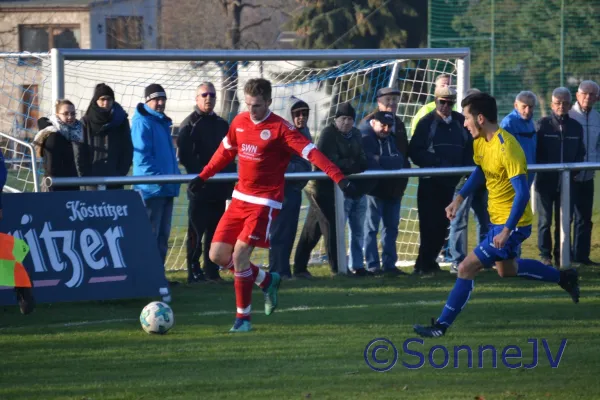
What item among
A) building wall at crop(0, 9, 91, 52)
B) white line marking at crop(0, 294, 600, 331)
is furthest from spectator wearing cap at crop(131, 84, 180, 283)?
building wall at crop(0, 9, 91, 52)

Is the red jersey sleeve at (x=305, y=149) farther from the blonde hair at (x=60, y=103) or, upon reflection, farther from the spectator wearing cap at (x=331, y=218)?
the spectator wearing cap at (x=331, y=218)

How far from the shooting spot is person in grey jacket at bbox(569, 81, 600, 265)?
12305mm

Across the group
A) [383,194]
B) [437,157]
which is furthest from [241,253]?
[437,157]

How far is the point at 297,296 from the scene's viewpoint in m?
10.1

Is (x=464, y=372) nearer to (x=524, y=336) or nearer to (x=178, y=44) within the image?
(x=524, y=336)

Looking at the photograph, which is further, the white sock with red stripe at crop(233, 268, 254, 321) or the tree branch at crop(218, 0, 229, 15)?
the tree branch at crop(218, 0, 229, 15)

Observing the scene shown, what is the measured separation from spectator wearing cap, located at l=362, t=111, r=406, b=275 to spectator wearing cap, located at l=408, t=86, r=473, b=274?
0.82ft

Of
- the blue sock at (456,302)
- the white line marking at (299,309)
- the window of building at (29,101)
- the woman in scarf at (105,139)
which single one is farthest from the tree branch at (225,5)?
the blue sock at (456,302)

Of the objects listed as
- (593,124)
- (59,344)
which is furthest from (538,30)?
(59,344)

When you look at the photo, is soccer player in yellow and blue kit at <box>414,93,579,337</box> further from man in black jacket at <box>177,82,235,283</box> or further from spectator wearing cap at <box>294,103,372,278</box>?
man in black jacket at <box>177,82,235,283</box>

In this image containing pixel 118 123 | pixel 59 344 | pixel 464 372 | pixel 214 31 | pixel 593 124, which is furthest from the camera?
pixel 214 31

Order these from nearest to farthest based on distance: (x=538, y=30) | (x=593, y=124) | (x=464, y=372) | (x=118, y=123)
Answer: (x=464, y=372), (x=118, y=123), (x=593, y=124), (x=538, y=30)

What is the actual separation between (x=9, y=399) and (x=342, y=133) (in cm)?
571

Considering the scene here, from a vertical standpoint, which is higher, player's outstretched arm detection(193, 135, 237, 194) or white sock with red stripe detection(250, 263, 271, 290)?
player's outstretched arm detection(193, 135, 237, 194)
